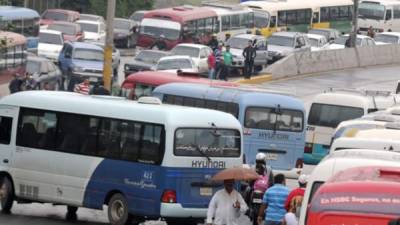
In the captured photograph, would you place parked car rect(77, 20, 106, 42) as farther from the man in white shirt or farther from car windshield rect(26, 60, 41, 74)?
the man in white shirt

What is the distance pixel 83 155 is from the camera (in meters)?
23.4

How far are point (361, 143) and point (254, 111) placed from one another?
1161 cm

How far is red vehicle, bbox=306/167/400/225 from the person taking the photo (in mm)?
11430

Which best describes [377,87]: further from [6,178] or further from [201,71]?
[6,178]

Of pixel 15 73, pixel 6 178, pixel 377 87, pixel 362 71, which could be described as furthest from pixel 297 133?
pixel 362 71

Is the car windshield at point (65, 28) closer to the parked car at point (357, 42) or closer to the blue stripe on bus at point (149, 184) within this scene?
the parked car at point (357, 42)

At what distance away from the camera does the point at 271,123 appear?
31359 millimetres

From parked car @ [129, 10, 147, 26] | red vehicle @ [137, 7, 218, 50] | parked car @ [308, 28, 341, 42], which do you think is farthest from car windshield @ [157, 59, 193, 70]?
parked car @ [129, 10, 147, 26]

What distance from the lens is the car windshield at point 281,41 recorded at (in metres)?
60.2

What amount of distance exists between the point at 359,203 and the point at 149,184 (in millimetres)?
10666

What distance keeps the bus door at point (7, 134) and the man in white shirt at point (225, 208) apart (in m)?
7.51

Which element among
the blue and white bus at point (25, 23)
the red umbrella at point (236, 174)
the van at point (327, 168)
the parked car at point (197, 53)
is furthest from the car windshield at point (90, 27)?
the van at point (327, 168)

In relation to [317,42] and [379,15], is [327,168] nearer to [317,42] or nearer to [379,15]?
[317,42]

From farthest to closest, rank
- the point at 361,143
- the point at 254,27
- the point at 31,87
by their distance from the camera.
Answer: the point at 254,27, the point at 31,87, the point at 361,143
